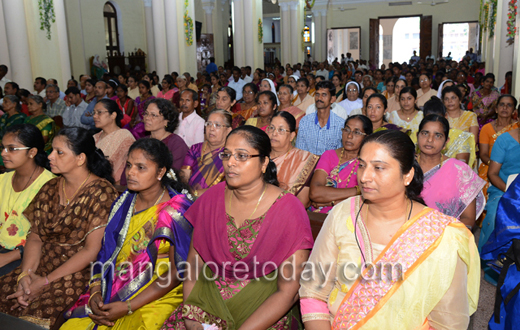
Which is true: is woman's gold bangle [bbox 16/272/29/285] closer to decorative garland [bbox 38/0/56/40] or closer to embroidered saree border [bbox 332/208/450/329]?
embroidered saree border [bbox 332/208/450/329]

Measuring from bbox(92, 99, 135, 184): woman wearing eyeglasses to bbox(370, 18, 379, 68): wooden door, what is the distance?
18.9 m

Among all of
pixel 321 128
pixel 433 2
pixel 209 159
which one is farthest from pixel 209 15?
pixel 209 159

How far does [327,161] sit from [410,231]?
141cm

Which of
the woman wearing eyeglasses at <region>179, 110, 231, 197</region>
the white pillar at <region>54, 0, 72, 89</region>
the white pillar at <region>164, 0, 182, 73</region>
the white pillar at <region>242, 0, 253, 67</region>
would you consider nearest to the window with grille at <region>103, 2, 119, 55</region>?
the white pillar at <region>242, 0, 253, 67</region>

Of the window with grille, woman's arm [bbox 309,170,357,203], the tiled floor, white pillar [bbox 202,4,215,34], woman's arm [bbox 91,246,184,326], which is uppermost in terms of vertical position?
white pillar [bbox 202,4,215,34]

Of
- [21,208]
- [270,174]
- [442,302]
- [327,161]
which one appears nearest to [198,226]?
[270,174]

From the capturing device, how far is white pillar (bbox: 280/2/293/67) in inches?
643

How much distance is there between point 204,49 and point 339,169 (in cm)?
1320

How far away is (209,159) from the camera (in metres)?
3.23

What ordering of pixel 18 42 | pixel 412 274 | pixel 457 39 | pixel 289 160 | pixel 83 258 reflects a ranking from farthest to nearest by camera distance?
1. pixel 457 39
2. pixel 18 42
3. pixel 289 160
4. pixel 83 258
5. pixel 412 274

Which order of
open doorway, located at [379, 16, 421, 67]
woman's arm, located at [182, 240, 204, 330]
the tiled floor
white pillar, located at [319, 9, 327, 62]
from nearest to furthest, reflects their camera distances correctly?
woman's arm, located at [182, 240, 204, 330] < the tiled floor < white pillar, located at [319, 9, 327, 62] < open doorway, located at [379, 16, 421, 67]

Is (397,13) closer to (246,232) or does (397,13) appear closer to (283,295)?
(246,232)

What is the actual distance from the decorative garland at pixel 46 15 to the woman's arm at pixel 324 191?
7.09 m

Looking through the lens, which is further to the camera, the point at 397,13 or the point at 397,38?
the point at 397,38
